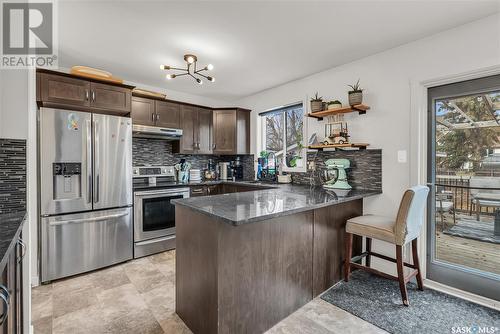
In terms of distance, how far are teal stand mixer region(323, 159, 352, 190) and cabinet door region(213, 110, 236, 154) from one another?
1863 millimetres

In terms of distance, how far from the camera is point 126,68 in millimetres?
3133

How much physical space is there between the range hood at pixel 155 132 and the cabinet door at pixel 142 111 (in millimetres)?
120

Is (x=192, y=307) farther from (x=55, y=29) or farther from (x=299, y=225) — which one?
(x=55, y=29)

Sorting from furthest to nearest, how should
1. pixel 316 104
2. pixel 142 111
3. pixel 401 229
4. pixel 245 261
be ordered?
pixel 142 111 < pixel 316 104 < pixel 401 229 < pixel 245 261

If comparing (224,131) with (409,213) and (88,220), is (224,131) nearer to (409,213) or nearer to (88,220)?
(88,220)

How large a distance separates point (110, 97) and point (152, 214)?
1.57 metres

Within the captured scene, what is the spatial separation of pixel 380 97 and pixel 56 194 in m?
3.64

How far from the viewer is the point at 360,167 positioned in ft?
9.34

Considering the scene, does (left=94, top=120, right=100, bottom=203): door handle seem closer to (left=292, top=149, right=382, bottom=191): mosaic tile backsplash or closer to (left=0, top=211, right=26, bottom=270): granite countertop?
(left=0, top=211, right=26, bottom=270): granite countertop

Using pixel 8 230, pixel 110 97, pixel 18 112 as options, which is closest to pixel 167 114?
pixel 110 97

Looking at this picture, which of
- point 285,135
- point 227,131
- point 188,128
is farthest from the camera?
point 227,131

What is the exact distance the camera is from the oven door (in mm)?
3092

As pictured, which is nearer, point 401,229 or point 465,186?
point 401,229

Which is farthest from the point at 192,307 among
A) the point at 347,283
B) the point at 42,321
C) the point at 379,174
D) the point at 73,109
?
the point at 73,109
